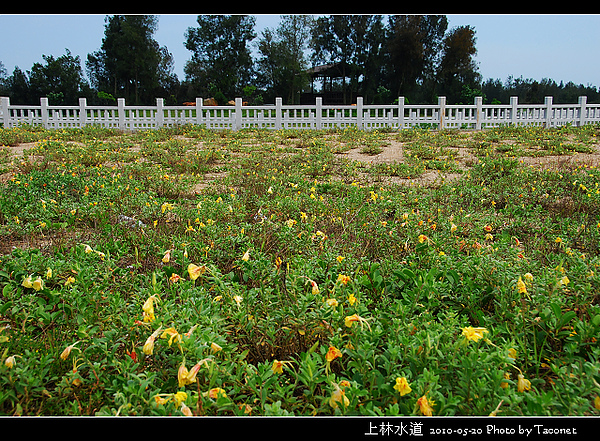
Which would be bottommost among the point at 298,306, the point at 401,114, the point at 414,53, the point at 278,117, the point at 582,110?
the point at 298,306

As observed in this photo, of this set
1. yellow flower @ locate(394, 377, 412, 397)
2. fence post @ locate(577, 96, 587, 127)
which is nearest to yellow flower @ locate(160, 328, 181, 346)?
yellow flower @ locate(394, 377, 412, 397)

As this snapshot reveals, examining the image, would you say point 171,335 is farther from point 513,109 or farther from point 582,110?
point 582,110

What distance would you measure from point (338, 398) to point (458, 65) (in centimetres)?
4185

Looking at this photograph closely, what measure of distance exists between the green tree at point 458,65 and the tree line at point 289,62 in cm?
9

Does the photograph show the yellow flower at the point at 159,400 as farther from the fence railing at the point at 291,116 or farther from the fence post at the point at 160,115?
the fence post at the point at 160,115

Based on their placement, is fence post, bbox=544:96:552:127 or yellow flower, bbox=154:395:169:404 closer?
yellow flower, bbox=154:395:169:404

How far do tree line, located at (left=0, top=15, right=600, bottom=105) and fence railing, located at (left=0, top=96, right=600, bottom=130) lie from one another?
1925 cm

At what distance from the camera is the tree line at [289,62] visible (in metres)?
35.7

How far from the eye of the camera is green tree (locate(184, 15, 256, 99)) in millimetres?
38375

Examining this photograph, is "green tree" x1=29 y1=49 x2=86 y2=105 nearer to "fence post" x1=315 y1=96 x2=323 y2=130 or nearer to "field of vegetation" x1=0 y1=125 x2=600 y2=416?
"fence post" x1=315 y1=96 x2=323 y2=130

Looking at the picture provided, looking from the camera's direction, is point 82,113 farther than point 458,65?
No

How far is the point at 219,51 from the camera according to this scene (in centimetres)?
3944

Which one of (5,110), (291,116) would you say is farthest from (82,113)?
(291,116)

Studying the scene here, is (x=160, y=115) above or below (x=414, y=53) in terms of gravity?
below
